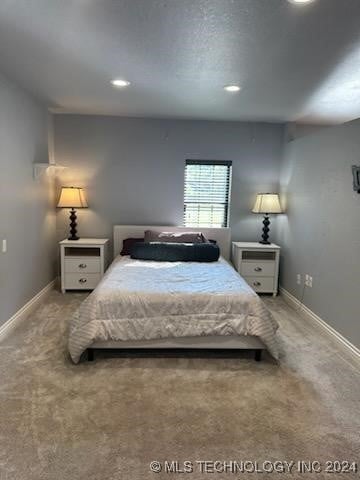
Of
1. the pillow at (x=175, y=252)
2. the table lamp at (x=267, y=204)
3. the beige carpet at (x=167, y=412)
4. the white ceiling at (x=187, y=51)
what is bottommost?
the beige carpet at (x=167, y=412)

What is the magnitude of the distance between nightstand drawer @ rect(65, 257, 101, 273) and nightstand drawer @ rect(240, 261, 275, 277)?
195 centimetres

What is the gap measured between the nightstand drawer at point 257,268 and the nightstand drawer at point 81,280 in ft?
6.41

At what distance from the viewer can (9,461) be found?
173 cm

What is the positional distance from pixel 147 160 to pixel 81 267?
1.74 metres

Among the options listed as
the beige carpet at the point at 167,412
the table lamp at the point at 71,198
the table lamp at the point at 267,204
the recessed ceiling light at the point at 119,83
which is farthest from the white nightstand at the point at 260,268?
the recessed ceiling light at the point at 119,83

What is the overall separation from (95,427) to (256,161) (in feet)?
13.0

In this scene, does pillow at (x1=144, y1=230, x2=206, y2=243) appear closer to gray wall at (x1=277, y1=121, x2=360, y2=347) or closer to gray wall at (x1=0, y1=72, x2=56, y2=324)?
gray wall at (x1=277, y1=121, x2=360, y2=347)

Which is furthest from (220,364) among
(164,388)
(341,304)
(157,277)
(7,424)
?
(7,424)

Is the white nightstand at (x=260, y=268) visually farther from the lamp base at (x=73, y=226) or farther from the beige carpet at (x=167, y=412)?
the lamp base at (x=73, y=226)

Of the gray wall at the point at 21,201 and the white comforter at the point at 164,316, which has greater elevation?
the gray wall at the point at 21,201

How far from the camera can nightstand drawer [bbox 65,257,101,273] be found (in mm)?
4422

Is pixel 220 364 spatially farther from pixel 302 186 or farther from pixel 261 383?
pixel 302 186

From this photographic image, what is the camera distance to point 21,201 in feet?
11.5

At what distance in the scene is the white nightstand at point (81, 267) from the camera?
14.5ft
